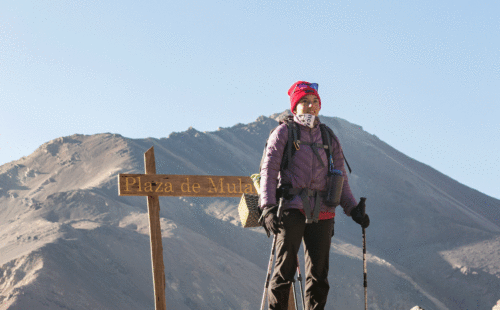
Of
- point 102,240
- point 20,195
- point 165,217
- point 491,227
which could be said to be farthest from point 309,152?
point 491,227

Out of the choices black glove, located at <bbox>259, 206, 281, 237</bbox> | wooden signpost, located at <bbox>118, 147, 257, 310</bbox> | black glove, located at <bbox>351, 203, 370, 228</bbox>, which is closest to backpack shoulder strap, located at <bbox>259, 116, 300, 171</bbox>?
black glove, located at <bbox>259, 206, 281, 237</bbox>

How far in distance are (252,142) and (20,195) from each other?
2775 centimetres

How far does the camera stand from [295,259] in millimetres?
3168

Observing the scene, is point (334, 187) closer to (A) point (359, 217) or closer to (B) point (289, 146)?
(A) point (359, 217)

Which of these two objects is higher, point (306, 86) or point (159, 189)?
point (306, 86)

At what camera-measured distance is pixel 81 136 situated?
5147 cm

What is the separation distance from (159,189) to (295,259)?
7.65 ft

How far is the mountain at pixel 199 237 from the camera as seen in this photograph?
25422 mm

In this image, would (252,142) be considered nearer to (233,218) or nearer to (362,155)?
(362,155)

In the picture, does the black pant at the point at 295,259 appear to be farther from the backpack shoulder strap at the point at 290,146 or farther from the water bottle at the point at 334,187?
the backpack shoulder strap at the point at 290,146

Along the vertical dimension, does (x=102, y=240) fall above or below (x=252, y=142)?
below

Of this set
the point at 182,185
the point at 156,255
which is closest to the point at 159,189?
the point at 182,185

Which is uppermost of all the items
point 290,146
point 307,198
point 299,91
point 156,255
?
point 299,91

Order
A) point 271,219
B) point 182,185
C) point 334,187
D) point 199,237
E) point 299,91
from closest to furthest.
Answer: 1. point 271,219
2. point 334,187
3. point 299,91
4. point 182,185
5. point 199,237
